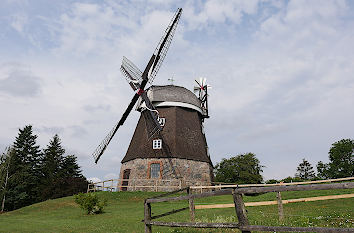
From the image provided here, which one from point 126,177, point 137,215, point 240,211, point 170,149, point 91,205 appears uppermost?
point 170,149

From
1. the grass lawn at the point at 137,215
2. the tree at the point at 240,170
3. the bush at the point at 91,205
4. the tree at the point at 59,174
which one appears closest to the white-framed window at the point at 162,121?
the grass lawn at the point at 137,215

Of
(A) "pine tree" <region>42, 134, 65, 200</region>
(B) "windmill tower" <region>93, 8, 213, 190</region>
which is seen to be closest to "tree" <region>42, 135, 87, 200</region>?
(A) "pine tree" <region>42, 134, 65, 200</region>

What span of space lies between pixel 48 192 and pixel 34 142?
12351 millimetres

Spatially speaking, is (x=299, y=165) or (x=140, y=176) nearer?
(x=140, y=176)

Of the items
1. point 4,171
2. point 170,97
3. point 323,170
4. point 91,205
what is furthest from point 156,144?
point 323,170

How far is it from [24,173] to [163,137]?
993 inches

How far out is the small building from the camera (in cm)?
2830

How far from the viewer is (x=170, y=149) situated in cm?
2897

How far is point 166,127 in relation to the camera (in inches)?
1195

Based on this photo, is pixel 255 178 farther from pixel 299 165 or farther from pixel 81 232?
pixel 81 232

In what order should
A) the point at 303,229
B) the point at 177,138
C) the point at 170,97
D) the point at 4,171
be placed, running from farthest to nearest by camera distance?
the point at 4,171, the point at 170,97, the point at 177,138, the point at 303,229

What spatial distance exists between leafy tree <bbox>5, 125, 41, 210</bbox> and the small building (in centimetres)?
1986

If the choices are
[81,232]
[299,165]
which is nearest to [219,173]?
[299,165]

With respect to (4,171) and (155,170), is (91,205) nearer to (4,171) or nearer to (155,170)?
(155,170)
